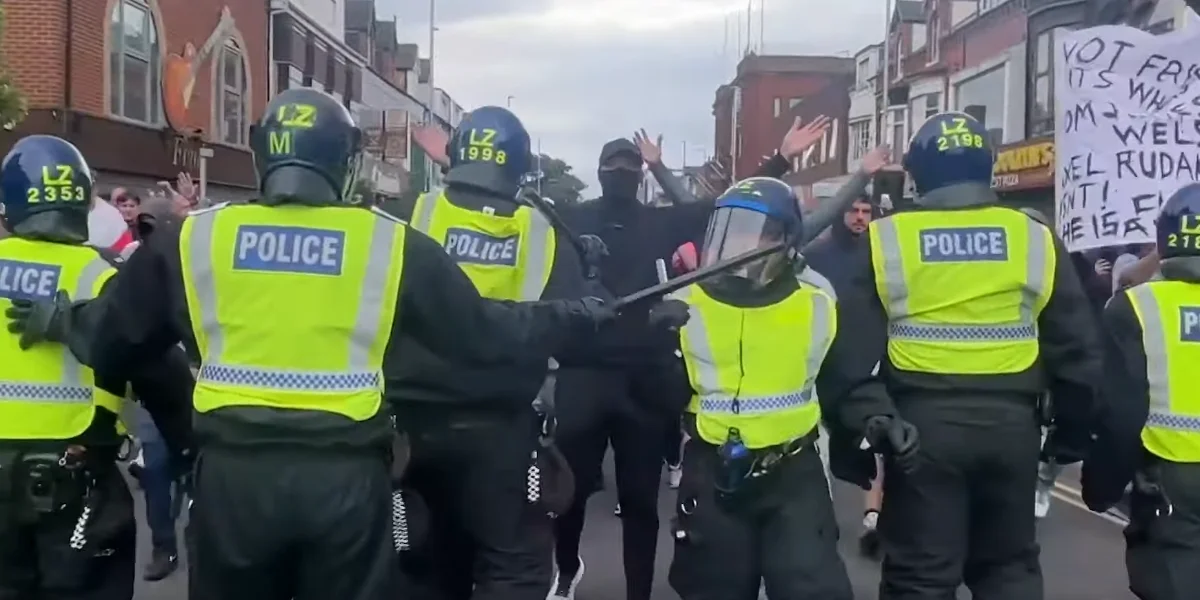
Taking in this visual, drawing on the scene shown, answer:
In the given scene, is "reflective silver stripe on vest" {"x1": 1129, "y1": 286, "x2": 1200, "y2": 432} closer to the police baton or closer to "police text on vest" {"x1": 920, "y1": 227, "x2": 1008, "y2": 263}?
"police text on vest" {"x1": 920, "y1": 227, "x2": 1008, "y2": 263}

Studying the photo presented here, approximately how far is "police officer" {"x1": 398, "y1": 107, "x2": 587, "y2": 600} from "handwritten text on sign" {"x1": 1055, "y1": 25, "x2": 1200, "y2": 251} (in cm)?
339

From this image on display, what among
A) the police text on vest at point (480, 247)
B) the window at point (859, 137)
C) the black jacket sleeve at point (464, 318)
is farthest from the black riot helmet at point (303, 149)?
the window at point (859, 137)

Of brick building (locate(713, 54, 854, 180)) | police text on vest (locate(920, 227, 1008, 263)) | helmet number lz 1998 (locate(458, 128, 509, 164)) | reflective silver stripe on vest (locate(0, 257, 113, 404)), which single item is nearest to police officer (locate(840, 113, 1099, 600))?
police text on vest (locate(920, 227, 1008, 263))

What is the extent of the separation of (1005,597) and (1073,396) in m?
0.71

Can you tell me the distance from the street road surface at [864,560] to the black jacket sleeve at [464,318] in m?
3.06

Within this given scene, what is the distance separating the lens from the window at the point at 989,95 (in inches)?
1287

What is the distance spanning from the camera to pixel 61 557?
4250 millimetres

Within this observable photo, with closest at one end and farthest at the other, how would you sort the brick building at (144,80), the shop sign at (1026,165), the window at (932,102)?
the brick building at (144,80), the shop sign at (1026,165), the window at (932,102)

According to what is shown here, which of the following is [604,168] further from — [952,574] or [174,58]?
[174,58]

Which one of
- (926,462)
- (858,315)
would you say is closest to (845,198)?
(858,315)

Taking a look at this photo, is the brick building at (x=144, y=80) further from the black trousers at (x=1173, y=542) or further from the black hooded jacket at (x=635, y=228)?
the black trousers at (x=1173, y=542)

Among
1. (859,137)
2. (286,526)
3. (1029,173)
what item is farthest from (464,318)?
(859,137)

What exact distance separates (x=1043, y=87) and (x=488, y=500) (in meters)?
26.6

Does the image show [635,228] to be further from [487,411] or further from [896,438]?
[896,438]
